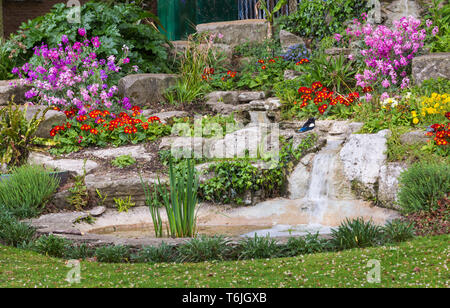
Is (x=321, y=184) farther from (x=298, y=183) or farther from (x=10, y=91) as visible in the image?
(x=10, y=91)

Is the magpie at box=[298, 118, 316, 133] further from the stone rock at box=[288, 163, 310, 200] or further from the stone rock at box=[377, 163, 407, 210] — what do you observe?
the stone rock at box=[377, 163, 407, 210]

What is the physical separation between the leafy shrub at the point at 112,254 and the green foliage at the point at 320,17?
7.50 metres

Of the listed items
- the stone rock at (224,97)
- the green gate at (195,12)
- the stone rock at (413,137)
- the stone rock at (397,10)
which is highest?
the green gate at (195,12)

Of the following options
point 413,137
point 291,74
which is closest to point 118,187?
point 413,137

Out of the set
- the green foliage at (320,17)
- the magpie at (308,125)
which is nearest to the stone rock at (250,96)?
the magpie at (308,125)

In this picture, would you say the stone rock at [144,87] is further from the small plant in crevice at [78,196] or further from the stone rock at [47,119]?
the small plant in crevice at [78,196]

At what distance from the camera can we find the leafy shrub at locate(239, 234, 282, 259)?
200 inches

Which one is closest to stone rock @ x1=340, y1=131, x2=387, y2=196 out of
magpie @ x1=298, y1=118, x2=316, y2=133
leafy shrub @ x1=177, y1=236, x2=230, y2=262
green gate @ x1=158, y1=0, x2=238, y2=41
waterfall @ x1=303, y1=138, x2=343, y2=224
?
waterfall @ x1=303, y1=138, x2=343, y2=224

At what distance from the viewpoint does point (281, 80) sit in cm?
1070

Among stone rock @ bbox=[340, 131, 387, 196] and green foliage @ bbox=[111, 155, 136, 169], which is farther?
green foliage @ bbox=[111, 155, 136, 169]

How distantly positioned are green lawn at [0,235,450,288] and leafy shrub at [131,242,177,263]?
0.24 m

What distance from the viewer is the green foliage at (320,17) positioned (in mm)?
11219

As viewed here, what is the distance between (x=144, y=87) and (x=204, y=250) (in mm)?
5734

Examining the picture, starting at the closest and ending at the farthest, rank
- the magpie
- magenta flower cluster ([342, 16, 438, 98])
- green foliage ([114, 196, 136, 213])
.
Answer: green foliage ([114, 196, 136, 213]) < the magpie < magenta flower cluster ([342, 16, 438, 98])
